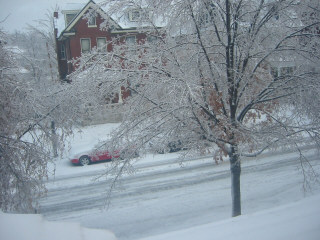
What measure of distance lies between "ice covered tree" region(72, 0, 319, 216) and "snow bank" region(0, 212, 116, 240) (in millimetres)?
3285

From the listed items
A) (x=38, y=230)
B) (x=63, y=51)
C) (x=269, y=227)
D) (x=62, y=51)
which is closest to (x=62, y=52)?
(x=62, y=51)

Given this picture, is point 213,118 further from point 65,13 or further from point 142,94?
point 65,13

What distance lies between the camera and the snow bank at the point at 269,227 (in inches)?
78.0

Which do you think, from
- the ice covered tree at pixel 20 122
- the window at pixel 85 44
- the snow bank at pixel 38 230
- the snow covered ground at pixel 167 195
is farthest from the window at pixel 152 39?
the window at pixel 85 44

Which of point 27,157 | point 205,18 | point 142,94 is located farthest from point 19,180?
point 205,18

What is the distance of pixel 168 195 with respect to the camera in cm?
999

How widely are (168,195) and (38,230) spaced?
847 cm

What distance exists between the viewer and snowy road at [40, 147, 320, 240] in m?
8.29

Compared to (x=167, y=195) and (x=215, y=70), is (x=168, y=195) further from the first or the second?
(x=215, y=70)

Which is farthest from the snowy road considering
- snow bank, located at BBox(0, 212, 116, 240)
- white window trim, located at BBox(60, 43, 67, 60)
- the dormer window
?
white window trim, located at BBox(60, 43, 67, 60)

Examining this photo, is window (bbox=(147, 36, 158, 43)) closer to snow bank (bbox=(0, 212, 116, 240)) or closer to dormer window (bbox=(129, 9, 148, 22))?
dormer window (bbox=(129, 9, 148, 22))

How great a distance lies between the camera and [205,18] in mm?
5578

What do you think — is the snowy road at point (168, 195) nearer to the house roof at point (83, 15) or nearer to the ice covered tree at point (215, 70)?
the ice covered tree at point (215, 70)

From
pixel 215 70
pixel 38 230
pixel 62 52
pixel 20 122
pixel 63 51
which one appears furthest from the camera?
pixel 62 52
